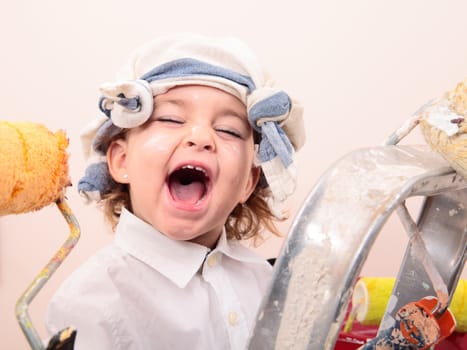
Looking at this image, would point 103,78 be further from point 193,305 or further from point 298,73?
point 193,305

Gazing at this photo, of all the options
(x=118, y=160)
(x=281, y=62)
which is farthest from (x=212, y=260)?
(x=281, y=62)

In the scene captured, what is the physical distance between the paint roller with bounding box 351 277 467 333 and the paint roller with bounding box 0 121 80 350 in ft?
1.51

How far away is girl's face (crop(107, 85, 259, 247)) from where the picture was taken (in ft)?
2.19

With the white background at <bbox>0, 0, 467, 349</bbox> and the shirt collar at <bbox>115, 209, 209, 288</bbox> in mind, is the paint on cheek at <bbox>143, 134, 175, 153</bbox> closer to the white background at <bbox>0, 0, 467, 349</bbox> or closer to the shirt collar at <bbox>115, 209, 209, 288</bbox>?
the shirt collar at <bbox>115, 209, 209, 288</bbox>

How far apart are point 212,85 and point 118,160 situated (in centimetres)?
17

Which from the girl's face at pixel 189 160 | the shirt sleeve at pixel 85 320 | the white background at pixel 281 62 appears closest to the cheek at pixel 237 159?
the girl's face at pixel 189 160

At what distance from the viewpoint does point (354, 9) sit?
3.76 feet

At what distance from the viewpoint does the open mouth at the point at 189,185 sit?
27.0 inches

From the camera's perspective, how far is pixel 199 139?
0.66m

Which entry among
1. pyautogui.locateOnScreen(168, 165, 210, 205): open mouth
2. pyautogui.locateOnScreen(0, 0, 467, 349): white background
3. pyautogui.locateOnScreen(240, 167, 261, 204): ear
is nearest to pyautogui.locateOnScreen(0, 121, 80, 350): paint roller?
pyautogui.locateOnScreen(168, 165, 210, 205): open mouth

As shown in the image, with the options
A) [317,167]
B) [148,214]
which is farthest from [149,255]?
[317,167]

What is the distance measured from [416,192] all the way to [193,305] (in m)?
0.40

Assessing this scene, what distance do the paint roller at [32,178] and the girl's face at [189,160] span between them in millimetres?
228

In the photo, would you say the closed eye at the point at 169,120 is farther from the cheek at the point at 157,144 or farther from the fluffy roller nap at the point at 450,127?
the fluffy roller nap at the point at 450,127
